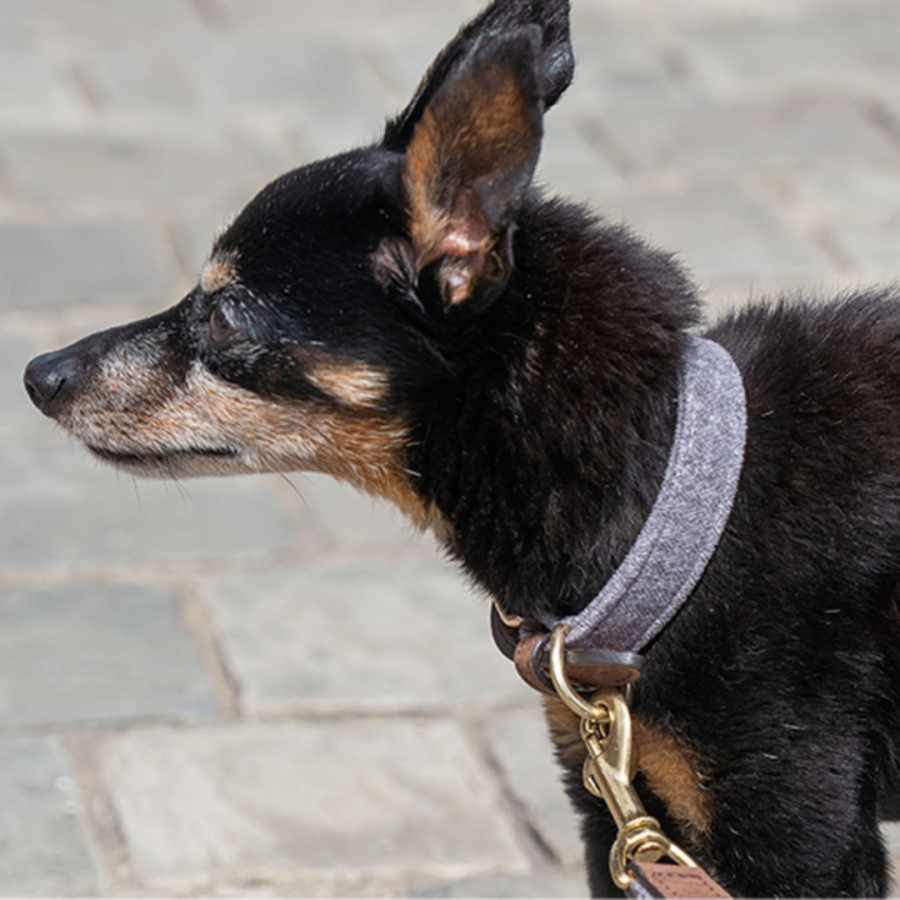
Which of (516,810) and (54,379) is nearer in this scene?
(54,379)

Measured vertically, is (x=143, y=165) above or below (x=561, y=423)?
below

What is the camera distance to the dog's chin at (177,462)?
2.75 meters

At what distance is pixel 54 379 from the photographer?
9.29 feet

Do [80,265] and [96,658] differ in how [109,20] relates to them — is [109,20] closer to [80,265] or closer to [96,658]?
[80,265]

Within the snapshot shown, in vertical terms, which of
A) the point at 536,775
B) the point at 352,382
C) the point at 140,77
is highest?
Result: the point at 352,382

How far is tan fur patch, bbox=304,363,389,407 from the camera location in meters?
2.50

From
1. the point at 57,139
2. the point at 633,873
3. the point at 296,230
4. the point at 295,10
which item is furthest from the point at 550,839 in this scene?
the point at 295,10

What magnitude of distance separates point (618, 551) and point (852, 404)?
45 cm

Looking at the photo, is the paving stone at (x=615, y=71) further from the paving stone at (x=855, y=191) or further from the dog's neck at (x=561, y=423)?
the dog's neck at (x=561, y=423)

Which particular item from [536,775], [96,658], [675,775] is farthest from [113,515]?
[675,775]

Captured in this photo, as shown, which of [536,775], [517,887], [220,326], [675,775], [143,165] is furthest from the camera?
[143,165]

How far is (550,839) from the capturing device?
10.8 ft

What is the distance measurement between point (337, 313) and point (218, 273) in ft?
0.90

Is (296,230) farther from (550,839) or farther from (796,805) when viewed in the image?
(550,839)
